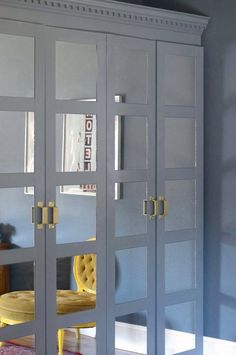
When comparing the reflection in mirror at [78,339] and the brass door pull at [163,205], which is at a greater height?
the brass door pull at [163,205]

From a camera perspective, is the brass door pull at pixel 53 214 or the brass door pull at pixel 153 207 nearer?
the brass door pull at pixel 53 214

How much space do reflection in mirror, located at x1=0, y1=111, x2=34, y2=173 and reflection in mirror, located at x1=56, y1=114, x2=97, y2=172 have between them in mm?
168

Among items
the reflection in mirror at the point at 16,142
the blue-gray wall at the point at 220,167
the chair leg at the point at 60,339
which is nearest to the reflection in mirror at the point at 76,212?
the reflection in mirror at the point at 16,142

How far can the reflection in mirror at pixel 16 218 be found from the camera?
11.3 ft

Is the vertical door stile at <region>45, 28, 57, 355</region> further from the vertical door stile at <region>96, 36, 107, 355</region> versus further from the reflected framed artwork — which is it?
the vertical door stile at <region>96, 36, 107, 355</region>

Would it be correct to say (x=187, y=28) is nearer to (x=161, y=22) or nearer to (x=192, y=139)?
(x=161, y=22)

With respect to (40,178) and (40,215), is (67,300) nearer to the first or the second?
(40,215)

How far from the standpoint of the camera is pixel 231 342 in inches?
170

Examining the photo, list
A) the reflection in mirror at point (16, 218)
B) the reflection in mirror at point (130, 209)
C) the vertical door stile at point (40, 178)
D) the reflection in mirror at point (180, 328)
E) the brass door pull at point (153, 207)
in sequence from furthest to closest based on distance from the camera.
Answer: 1. the reflection in mirror at point (180, 328)
2. the brass door pull at point (153, 207)
3. the reflection in mirror at point (130, 209)
4. the vertical door stile at point (40, 178)
5. the reflection in mirror at point (16, 218)

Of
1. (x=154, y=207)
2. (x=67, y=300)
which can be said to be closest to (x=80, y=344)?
(x=67, y=300)

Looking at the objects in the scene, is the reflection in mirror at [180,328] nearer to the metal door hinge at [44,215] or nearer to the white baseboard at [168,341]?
the white baseboard at [168,341]

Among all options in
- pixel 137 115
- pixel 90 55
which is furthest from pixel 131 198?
pixel 90 55

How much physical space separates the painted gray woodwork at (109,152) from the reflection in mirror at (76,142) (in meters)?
0.03

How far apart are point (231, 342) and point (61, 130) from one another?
1.66 metres
